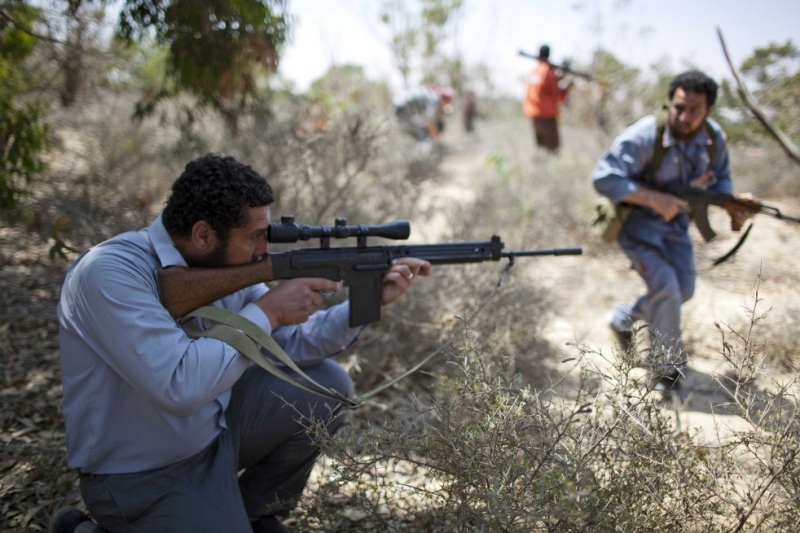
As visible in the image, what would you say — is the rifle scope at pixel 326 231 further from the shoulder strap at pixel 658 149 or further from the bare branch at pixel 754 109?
the shoulder strap at pixel 658 149

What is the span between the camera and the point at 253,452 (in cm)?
234

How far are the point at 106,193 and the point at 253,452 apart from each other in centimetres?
368

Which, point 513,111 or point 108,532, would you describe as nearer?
point 108,532

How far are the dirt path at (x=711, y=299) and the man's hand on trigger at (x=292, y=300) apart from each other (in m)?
1.80

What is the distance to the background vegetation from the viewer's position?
1774 millimetres

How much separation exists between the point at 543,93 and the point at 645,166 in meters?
4.04

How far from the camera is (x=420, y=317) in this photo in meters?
3.83

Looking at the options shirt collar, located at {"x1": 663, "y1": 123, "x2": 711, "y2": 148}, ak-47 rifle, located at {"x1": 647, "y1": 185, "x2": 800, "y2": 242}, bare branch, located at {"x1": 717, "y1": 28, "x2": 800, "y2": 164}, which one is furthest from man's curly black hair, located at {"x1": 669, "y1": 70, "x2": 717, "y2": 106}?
bare branch, located at {"x1": 717, "y1": 28, "x2": 800, "y2": 164}

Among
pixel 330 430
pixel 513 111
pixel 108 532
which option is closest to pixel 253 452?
pixel 330 430

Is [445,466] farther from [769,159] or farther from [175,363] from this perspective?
[769,159]

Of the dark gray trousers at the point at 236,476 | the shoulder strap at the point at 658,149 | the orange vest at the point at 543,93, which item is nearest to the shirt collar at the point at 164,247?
the dark gray trousers at the point at 236,476

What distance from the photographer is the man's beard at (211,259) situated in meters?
2.16

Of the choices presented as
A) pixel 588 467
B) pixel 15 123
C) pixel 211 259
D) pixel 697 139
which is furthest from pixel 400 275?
pixel 15 123

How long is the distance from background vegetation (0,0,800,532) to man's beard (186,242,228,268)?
0.77 m
